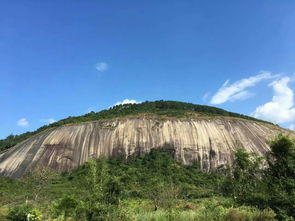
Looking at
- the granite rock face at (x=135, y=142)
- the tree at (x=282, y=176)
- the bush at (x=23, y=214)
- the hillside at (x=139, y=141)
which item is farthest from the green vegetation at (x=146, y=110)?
the tree at (x=282, y=176)

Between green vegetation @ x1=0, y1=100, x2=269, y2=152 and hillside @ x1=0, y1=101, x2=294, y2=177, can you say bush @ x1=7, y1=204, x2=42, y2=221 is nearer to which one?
hillside @ x1=0, y1=101, x2=294, y2=177

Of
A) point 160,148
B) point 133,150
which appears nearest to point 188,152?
point 160,148

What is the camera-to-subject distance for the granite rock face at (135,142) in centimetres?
6297

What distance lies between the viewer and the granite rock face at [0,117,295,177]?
6297 centimetres

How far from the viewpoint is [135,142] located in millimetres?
66188

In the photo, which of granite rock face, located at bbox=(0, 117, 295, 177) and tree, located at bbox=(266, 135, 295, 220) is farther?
granite rock face, located at bbox=(0, 117, 295, 177)

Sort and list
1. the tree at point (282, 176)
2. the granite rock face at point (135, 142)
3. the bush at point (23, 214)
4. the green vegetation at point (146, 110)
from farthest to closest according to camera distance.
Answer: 1. the green vegetation at point (146, 110)
2. the granite rock face at point (135, 142)
3. the bush at point (23, 214)
4. the tree at point (282, 176)

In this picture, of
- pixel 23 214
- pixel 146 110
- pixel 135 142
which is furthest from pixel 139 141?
pixel 23 214

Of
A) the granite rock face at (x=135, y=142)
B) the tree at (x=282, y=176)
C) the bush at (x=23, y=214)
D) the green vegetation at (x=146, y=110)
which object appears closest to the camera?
the tree at (x=282, y=176)

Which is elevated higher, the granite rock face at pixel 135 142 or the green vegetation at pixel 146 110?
the green vegetation at pixel 146 110

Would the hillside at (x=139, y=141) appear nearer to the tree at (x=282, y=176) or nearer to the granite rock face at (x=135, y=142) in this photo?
the granite rock face at (x=135, y=142)

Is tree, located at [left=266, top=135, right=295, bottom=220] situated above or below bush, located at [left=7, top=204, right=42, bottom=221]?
above

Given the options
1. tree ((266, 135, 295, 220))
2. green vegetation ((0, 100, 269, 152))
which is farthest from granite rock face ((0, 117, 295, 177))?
tree ((266, 135, 295, 220))

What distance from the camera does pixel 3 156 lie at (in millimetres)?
69375
